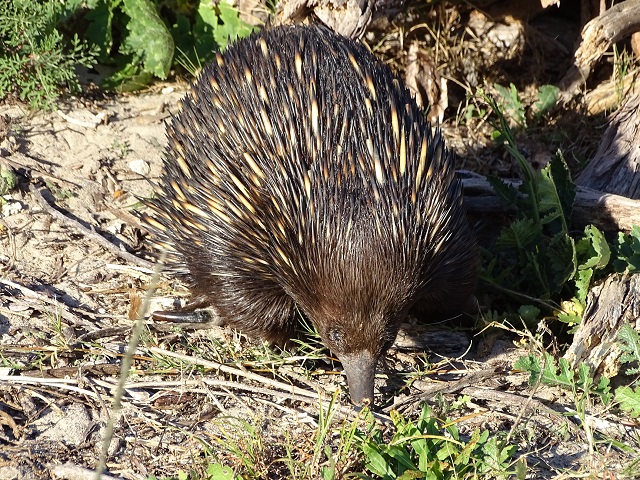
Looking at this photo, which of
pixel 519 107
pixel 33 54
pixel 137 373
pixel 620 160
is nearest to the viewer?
pixel 137 373

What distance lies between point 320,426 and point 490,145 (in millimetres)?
2968

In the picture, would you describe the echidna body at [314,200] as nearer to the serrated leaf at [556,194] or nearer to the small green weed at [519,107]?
the serrated leaf at [556,194]

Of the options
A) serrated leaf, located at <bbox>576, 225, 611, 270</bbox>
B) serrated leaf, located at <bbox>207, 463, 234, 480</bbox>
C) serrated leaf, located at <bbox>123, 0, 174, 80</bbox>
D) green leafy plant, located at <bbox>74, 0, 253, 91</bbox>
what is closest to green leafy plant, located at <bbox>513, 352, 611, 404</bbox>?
serrated leaf, located at <bbox>576, 225, 611, 270</bbox>

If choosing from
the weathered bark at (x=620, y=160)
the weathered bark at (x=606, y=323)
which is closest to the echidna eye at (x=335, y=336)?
the weathered bark at (x=606, y=323)

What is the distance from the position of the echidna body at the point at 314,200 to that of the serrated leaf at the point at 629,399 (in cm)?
82

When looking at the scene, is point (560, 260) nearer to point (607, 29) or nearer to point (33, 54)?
point (607, 29)

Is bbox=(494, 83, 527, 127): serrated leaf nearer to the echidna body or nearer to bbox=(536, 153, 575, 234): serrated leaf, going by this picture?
bbox=(536, 153, 575, 234): serrated leaf

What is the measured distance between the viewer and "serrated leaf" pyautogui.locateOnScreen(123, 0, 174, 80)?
5289 mm

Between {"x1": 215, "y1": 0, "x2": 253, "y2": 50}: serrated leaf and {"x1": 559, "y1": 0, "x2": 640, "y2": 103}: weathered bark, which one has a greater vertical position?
{"x1": 559, "y1": 0, "x2": 640, "y2": 103}: weathered bark

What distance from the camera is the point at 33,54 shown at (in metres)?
4.97

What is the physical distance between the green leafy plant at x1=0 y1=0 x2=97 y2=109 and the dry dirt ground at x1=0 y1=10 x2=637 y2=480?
0.22 metres

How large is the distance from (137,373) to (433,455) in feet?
4.49

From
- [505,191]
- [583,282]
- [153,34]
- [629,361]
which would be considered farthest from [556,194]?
[153,34]

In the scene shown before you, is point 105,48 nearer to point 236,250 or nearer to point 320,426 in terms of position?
point 236,250
